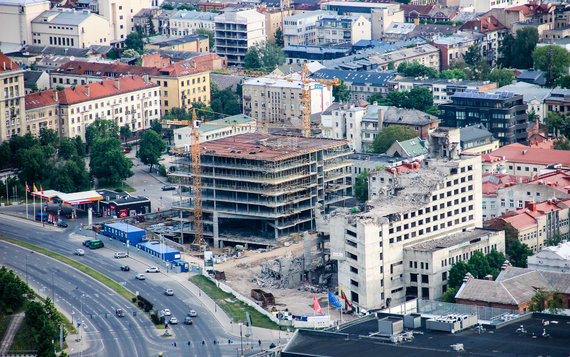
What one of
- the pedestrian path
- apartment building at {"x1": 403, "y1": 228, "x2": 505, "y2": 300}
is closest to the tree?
apartment building at {"x1": 403, "y1": 228, "x2": 505, "y2": 300}

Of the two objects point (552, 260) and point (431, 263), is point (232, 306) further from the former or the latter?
point (552, 260)

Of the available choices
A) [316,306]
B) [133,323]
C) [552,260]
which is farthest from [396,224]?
[133,323]

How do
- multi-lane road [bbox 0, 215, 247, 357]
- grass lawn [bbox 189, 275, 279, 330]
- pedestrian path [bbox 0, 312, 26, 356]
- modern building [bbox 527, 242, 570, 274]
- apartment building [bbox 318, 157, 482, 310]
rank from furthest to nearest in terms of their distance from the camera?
modern building [bbox 527, 242, 570, 274] → apartment building [bbox 318, 157, 482, 310] → grass lawn [bbox 189, 275, 279, 330] → pedestrian path [bbox 0, 312, 26, 356] → multi-lane road [bbox 0, 215, 247, 357]

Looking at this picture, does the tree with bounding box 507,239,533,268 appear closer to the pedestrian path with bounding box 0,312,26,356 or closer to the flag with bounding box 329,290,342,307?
the flag with bounding box 329,290,342,307

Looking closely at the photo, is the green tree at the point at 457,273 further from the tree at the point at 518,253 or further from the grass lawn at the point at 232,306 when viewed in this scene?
the grass lawn at the point at 232,306

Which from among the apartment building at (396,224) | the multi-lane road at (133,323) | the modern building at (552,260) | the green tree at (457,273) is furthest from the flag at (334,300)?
the modern building at (552,260)
